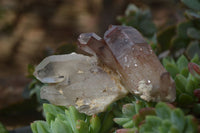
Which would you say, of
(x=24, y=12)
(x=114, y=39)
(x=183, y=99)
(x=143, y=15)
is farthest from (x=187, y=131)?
(x=24, y=12)

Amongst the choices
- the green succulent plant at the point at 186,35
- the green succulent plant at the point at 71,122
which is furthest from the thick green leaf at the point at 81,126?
the green succulent plant at the point at 186,35

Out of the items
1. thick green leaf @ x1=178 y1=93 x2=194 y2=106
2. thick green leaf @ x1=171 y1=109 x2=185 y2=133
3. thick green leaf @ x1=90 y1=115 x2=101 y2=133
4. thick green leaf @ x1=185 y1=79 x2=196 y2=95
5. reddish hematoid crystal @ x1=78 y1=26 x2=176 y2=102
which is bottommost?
thick green leaf @ x1=90 y1=115 x2=101 y2=133

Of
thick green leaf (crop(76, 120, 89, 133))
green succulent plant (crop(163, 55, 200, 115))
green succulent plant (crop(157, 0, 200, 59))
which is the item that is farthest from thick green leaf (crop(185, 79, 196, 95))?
green succulent plant (crop(157, 0, 200, 59))

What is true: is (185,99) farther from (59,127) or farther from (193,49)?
(193,49)

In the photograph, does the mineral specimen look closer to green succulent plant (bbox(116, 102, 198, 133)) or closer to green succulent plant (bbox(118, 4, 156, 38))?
green succulent plant (bbox(116, 102, 198, 133))

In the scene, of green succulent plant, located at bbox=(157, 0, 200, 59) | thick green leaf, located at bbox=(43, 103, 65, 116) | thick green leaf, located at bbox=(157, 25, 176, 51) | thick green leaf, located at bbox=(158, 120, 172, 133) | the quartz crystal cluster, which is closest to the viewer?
thick green leaf, located at bbox=(158, 120, 172, 133)

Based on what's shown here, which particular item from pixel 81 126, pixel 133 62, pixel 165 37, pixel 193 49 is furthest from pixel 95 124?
pixel 165 37
